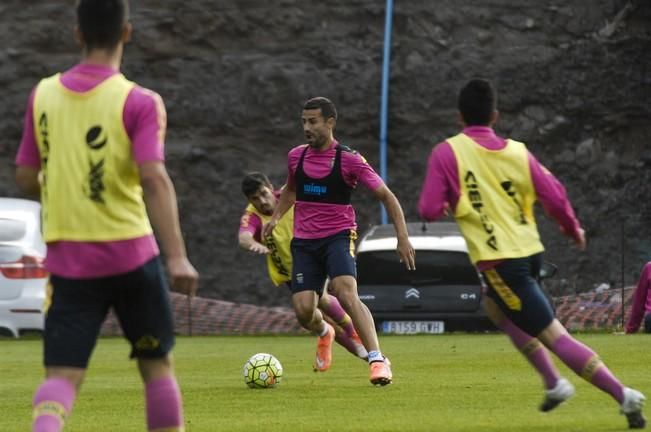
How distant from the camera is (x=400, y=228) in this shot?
1238 cm

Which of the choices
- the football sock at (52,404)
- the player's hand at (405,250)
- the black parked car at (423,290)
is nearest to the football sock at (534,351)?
the player's hand at (405,250)

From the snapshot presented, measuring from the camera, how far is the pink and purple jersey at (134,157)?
21.2 ft

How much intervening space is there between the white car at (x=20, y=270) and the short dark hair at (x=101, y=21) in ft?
53.5

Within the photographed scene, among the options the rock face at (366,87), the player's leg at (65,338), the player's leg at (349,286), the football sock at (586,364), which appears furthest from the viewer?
the rock face at (366,87)

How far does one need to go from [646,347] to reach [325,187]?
579 centimetres

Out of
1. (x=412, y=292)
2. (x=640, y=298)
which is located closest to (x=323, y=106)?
(x=640, y=298)

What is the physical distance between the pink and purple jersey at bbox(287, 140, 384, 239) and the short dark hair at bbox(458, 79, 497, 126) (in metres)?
3.92

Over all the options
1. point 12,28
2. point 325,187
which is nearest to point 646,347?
point 325,187

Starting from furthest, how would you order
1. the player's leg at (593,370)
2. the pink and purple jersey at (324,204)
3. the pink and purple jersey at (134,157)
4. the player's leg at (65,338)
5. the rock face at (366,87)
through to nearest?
the rock face at (366,87) < the pink and purple jersey at (324,204) < the player's leg at (593,370) < the player's leg at (65,338) < the pink and purple jersey at (134,157)

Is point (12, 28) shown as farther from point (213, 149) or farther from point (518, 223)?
point (518, 223)

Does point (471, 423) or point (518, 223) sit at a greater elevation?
point (518, 223)

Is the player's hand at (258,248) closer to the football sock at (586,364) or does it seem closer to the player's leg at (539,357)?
the player's leg at (539,357)

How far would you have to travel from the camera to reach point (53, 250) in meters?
6.64

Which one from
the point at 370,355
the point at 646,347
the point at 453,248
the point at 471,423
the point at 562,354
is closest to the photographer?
the point at 562,354
